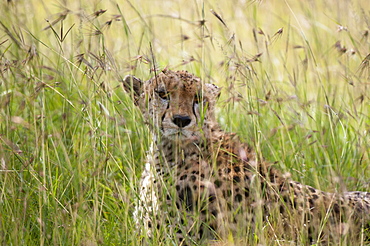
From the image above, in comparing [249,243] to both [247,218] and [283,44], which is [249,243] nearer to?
[247,218]

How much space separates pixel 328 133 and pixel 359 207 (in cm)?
101

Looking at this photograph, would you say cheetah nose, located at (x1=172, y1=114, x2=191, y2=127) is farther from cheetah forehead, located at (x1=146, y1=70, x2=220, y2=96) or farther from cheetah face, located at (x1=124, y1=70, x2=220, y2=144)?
cheetah forehead, located at (x1=146, y1=70, x2=220, y2=96)

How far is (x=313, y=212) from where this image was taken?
10.5ft

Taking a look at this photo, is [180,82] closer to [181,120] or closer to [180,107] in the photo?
[180,107]

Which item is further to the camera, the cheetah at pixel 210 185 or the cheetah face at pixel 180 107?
the cheetah face at pixel 180 107

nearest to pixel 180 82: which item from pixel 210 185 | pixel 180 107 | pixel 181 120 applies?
pixel 180 107

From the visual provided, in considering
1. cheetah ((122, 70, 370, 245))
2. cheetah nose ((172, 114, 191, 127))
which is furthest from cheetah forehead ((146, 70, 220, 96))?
cheetah nose ((172, 114, 191, 127))

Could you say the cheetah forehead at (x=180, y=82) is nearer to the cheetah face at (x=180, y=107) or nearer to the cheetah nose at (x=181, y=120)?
the cheetah face at (x=180, y=107)

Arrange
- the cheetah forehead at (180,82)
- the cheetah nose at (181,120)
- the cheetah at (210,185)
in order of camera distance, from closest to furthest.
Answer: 1. the cheetah at (210,185)
2. the cheetah nose at (181,120)
3. the cheetah forehead at (180,82)

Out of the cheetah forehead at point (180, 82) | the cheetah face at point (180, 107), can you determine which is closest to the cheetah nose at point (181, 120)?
the cheetah face at point (180, 107)

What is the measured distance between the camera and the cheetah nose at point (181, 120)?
3.38 metres

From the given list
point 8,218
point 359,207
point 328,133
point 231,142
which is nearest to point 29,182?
point 8,218

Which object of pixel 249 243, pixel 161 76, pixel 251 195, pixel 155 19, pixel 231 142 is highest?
pixel 155 19

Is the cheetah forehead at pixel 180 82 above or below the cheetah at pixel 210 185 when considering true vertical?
above
